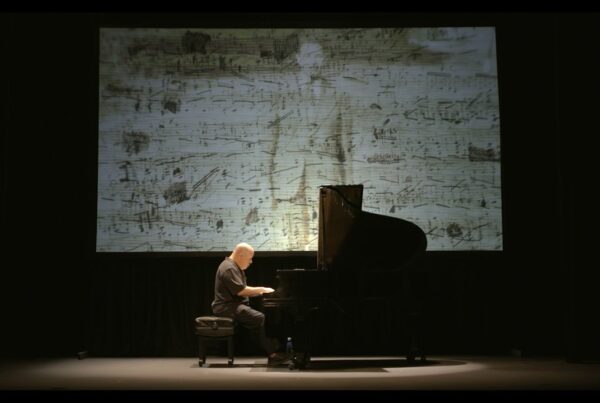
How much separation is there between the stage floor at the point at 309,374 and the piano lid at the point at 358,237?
871mm

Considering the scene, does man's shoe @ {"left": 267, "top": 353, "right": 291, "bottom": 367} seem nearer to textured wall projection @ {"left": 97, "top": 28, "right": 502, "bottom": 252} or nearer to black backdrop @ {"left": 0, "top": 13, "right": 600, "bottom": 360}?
black backdrop @ {"left": 0, "top": 13, "right": 600, "bottom": 360}

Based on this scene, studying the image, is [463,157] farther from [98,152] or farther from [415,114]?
[98,152]

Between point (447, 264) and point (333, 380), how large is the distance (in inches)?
100

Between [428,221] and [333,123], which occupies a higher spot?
[333,123]

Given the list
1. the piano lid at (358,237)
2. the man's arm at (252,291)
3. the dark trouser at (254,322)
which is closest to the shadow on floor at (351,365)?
the dark trouser at (254,322)

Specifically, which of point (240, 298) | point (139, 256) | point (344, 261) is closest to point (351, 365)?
point (344, 261)

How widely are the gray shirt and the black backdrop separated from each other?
740 mm

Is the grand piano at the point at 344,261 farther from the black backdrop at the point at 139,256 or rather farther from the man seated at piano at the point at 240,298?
the black backdrop at the point at 139,256

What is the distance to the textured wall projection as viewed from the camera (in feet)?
24.6

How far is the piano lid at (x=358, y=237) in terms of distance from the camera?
247 inches
